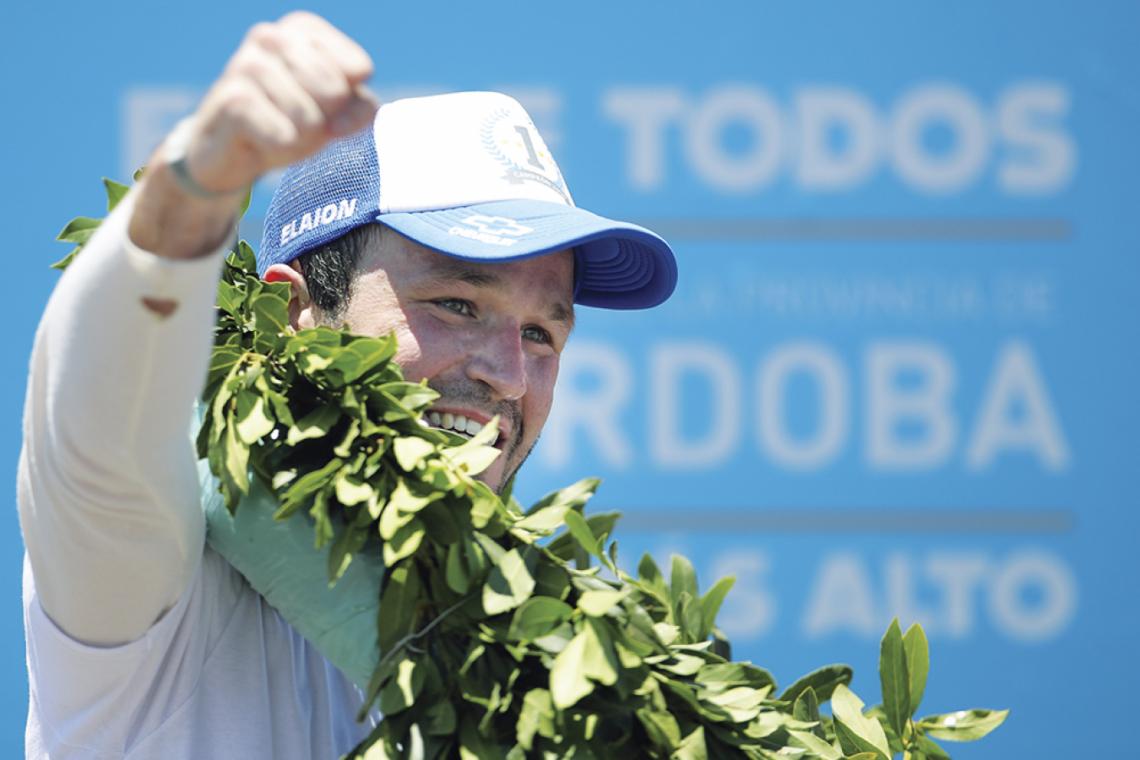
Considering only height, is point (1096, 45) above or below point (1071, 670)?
above

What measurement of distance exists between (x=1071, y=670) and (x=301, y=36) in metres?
2.51

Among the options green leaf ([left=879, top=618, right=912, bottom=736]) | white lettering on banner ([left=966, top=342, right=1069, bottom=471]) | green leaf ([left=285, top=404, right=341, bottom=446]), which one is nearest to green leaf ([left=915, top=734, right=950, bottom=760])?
green leaf ([left=879, top=618, right=912, bottom=736])

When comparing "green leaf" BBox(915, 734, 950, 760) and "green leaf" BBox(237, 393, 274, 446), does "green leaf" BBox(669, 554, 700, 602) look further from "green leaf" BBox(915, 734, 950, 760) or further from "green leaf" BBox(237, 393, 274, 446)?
"green leaf" BBox(237, 393, 274, 446)

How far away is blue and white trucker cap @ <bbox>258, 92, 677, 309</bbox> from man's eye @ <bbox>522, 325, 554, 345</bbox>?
116mm

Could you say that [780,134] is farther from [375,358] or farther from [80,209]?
[375,358]

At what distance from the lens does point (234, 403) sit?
43.3 inches

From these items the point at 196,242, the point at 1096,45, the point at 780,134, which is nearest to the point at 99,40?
the point at 780,134

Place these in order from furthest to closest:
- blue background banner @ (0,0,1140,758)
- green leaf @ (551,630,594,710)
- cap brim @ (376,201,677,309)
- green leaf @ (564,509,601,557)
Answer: blue background banner @ (0,0,1140,758), cap brim @ (376,201,677,309), green leaf @ (564,509,601,557), green leaf @ (551,630,594,710)

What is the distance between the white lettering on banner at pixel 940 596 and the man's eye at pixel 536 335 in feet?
4.99

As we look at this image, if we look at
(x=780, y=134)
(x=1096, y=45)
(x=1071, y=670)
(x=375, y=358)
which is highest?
(x=1096, y=45)

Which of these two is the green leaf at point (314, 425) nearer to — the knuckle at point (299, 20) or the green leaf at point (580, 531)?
the green leaf at point (580, 531)

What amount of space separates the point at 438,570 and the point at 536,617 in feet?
0.27

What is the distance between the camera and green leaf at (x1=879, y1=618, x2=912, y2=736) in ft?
4.52

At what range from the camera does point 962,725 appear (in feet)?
4.66
